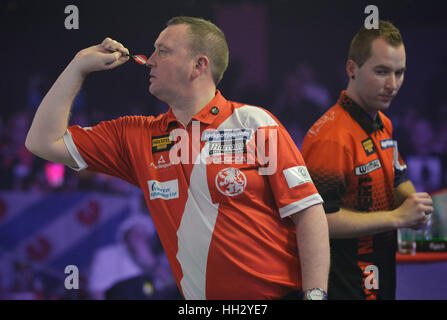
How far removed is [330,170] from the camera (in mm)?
1822

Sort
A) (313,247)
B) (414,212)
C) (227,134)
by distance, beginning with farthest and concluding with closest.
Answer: (414,212)
(227,134)
(313,247)

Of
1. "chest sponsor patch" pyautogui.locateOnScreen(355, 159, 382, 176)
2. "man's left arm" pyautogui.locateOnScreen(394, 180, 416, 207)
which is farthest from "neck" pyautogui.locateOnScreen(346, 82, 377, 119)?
"man's left arm" pyautogui.locateOnScreen(394, 180, 416, 207)

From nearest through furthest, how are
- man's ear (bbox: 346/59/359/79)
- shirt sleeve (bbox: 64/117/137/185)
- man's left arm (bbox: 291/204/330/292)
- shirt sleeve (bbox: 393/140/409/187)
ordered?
man's left arm (bbox: 291/204/330/292), shirt sleeve (bbox: 64/117/137/185), man's ear (bbox: 346/59/359/79), shirt sleeve (bbox: 393/140/409/187)

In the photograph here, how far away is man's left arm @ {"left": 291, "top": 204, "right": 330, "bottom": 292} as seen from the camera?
4.95 feet

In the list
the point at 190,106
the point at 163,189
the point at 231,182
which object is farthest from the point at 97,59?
the point at 231,182

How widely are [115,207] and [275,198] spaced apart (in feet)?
9.93

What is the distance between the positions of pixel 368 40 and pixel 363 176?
0.59 meters

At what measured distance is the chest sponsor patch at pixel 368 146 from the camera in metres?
1.94

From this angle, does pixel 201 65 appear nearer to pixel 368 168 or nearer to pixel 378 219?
pixel 368 168

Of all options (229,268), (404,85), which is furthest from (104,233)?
(404,85)

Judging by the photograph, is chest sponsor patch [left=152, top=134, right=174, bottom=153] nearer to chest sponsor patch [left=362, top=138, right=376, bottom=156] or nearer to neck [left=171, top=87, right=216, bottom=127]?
neck [left=171, top=87, right=216, bottom=127]

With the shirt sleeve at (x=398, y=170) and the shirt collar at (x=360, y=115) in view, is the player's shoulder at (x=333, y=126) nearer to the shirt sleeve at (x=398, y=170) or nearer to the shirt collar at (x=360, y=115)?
the shirt collar at (x=360, y=115)

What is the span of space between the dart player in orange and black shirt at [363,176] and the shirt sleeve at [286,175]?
0.28m

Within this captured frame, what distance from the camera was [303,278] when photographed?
5.03 ft
